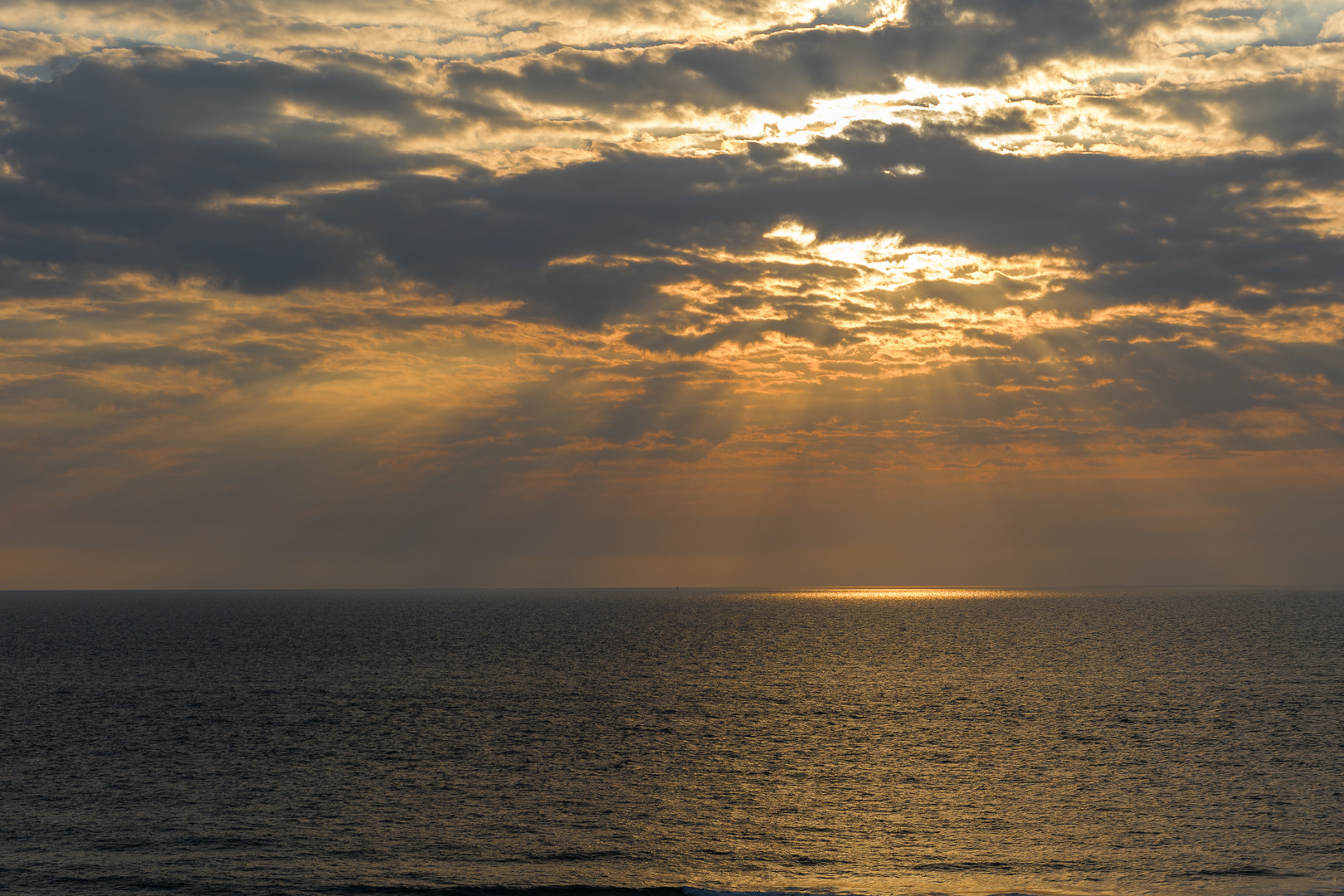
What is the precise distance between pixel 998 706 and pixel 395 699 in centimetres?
5909

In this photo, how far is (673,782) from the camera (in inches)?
2594

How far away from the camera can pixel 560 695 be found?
345 ft

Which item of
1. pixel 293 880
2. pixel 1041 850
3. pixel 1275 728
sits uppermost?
pixel 1275 728

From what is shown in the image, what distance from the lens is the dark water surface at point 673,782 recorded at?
49.2 metres

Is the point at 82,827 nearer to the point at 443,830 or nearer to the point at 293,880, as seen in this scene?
the point at 293,880

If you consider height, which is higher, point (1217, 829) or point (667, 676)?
point (667, 676)

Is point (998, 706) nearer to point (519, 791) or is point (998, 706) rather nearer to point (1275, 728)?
point (1275, 728)

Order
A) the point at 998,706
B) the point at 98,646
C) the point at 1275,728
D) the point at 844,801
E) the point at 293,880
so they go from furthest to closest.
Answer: the point at 98,646 < the point at 998,706 < the point at 1275,728 < the point at 844,801 < the point at 293,880

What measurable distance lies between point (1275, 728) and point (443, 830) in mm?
67783

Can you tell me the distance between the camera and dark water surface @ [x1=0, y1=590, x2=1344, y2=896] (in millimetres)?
49156

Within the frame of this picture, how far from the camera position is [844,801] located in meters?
61.2

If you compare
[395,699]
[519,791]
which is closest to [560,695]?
[395,699]

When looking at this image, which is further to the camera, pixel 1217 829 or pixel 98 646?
pixel 98 646

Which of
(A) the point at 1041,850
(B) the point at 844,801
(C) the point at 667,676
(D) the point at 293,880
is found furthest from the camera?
(C) the point at 667,676
